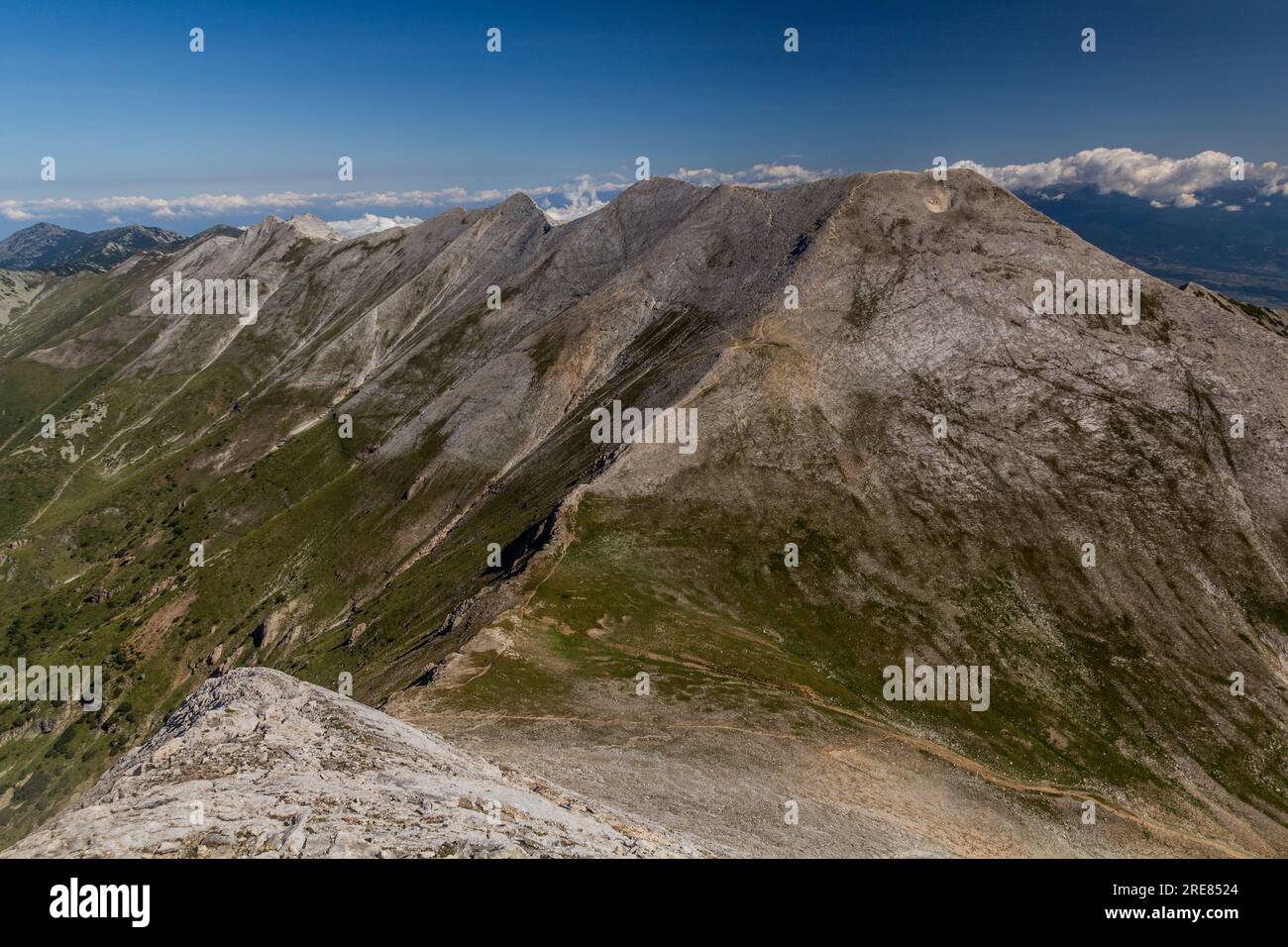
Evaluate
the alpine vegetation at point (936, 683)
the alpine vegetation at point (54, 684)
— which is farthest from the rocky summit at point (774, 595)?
the alpine vegetation at point (54, 684)

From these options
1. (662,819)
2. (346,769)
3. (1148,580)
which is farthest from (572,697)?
(1148,580)

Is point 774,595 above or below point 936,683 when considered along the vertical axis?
above

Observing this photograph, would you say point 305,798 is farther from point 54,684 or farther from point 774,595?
point 54,684

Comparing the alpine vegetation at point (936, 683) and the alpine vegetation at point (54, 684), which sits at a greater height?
the alpine vegetation at point (936, 683)

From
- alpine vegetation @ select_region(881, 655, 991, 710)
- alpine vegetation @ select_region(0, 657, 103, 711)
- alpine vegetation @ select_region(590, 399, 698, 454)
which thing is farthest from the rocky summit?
alpine vegetation @ select_region(0, 657, 103, 711)

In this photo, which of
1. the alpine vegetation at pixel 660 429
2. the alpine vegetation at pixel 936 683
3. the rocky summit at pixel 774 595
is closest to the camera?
the rocky summit at pixel 774 595

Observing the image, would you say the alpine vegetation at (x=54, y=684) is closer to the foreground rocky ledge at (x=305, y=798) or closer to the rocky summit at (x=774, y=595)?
the rocky summit at (x=774, y=595)

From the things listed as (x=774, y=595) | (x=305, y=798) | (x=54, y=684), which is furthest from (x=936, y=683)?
(x=54, y=684)
